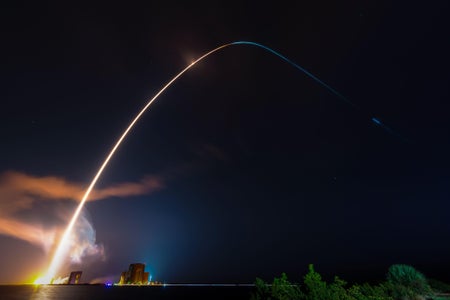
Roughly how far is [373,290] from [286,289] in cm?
678

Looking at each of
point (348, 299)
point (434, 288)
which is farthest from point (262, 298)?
point (434, 288)

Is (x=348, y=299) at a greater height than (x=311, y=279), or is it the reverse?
(x=311, y=279)

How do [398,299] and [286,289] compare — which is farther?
[398,299]

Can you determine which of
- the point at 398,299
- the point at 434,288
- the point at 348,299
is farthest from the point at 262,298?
the point at 434,288

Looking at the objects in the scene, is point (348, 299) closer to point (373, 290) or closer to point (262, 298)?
point (262, 298)

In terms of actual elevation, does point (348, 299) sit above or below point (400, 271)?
below

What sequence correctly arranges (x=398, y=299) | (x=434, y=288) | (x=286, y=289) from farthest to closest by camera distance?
(x=434, y=288)
(x=398, y=299)
(x=286, y=289)

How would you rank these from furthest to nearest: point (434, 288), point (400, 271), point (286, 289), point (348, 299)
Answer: point (434, 288) → point (400, 271) → point (286, 289) → point (348, 299)

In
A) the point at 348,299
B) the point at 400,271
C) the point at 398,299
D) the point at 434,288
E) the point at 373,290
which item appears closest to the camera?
the point at 348,299

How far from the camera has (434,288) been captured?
1219 inches

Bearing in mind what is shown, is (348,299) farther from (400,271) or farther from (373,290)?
(400,271)

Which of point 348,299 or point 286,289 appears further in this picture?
point 286,289

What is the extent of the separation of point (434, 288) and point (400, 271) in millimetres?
11671

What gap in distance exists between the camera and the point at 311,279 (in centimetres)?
1222
